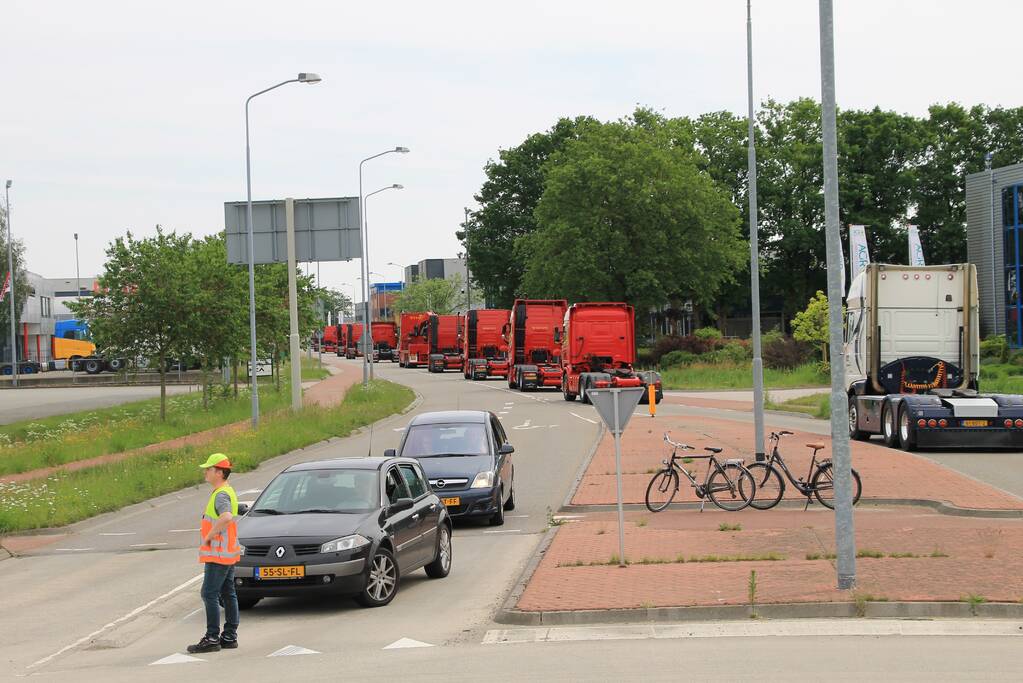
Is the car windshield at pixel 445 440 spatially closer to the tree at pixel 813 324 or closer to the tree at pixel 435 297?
the tree at pixel 813 324

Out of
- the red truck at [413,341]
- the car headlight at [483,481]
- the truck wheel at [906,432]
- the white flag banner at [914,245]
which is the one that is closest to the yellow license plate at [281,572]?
the car headlight at [483,481]

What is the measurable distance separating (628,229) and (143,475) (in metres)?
47.4

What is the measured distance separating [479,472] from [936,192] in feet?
227

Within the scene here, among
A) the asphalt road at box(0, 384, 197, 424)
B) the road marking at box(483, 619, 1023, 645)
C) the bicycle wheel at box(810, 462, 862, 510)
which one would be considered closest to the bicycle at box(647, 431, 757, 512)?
the bicycle wheel at box(810, 462, 862, 510)

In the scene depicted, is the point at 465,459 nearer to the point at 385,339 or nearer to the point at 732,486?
the point at 732,486

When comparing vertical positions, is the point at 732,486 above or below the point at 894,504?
above

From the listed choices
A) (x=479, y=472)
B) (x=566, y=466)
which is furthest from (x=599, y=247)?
(x=479, y=472)

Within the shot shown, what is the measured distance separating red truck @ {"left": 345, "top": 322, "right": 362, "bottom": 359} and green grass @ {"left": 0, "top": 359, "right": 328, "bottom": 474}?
75139mm

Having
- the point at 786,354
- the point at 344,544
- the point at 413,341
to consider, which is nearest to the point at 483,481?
the point at 344,544

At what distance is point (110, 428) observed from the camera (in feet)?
124

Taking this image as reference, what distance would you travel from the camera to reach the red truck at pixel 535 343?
2234 inches

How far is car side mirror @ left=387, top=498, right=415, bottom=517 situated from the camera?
12586 mm

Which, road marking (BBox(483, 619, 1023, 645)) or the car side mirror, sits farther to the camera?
the car side mirror

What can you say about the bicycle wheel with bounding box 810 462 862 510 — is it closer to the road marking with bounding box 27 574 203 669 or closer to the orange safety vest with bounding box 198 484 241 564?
the road marking with bounding box 27 574 203 669
